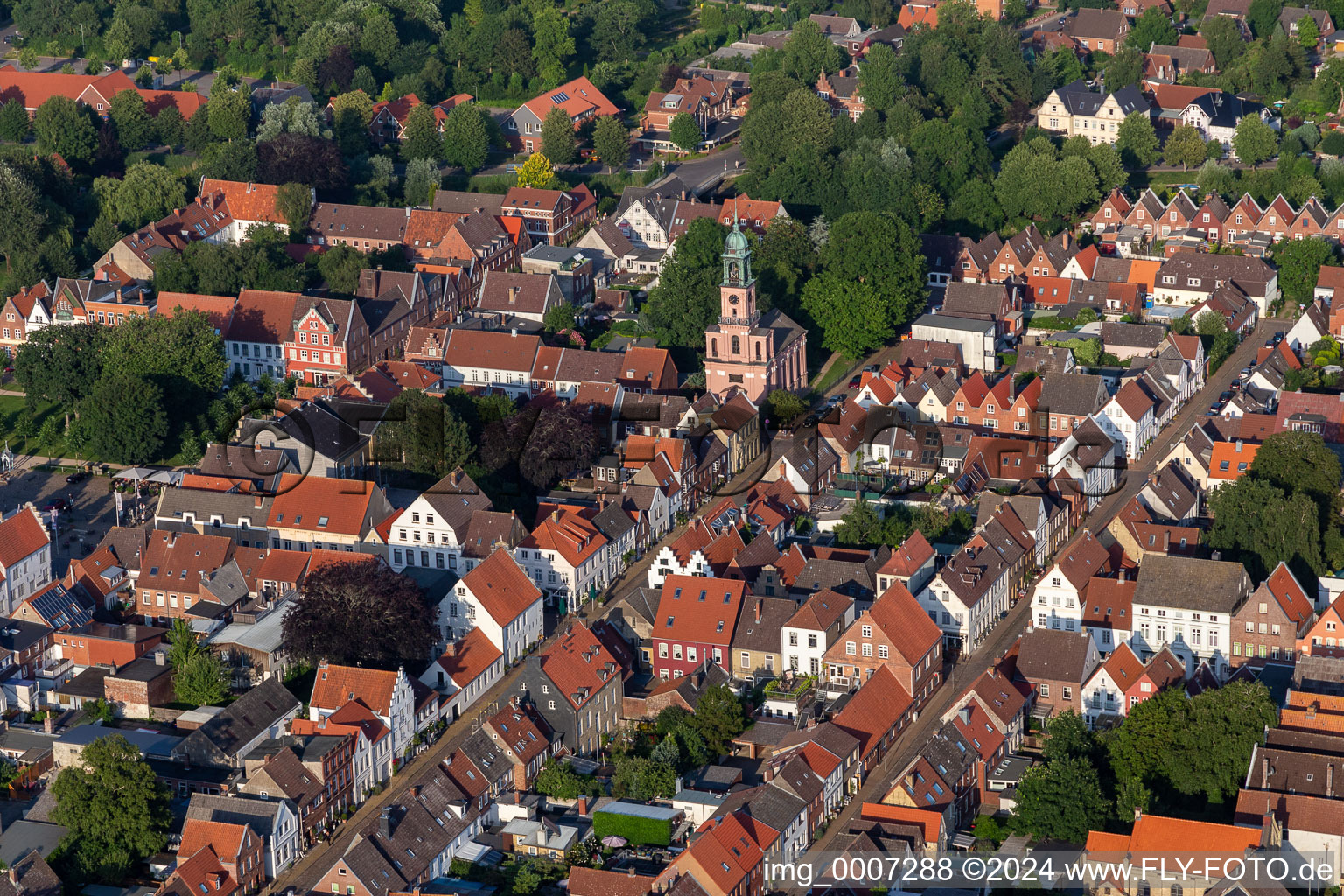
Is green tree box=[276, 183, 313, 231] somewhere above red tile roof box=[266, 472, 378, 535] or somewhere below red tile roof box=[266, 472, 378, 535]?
below

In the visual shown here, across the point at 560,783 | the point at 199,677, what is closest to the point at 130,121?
the point at 199,677

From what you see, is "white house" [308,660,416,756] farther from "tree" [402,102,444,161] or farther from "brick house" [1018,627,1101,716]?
"tree" [402,102,444,161]

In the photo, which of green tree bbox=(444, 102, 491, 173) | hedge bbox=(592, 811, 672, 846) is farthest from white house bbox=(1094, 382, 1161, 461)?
green tree bbox=(444, 102, 491, 173)

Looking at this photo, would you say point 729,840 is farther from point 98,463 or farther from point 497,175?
point 497,175

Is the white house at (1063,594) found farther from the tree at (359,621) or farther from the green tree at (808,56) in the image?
the green tree at (808,56)

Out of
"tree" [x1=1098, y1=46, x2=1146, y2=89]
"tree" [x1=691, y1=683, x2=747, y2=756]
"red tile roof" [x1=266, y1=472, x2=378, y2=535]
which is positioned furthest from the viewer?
"tree" [x1=1098, y1=46, x2=1146, y2=89]
